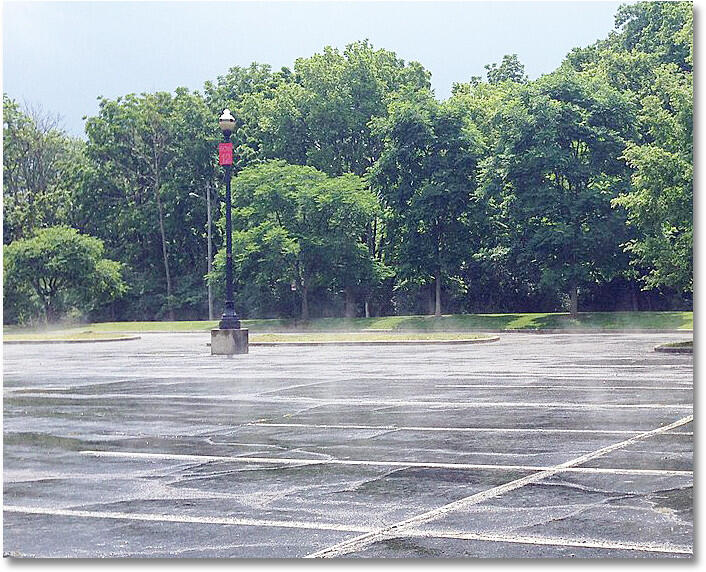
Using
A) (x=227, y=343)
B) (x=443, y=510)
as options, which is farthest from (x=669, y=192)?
(x=443, y=510)

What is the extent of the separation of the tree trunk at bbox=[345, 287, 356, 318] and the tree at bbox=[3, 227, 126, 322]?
1569 inches

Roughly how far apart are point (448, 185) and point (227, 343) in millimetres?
30010

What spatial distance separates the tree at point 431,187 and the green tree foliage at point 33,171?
140 ft

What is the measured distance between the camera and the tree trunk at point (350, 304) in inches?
2273

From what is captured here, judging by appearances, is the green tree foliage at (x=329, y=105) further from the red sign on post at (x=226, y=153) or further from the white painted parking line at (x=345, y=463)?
the white painted parking line at (x=345, y=463)

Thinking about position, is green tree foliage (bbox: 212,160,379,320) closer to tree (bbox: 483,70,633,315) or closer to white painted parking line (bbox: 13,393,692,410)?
tree (bbox: 483,70,633,315)

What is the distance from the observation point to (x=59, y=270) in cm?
1384

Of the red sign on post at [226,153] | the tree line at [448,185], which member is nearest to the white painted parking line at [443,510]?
the tree line at [448,185]

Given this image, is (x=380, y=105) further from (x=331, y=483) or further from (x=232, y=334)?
(x=331, y=483)

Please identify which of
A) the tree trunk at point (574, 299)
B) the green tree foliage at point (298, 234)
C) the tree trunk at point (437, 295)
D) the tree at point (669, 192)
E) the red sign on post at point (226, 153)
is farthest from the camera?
the tree trunk at point (437, 295)

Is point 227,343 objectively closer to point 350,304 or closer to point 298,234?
point 298,234

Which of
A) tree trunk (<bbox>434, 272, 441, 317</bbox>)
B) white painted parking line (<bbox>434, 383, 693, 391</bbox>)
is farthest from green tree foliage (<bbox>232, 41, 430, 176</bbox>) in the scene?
white painted parking line (<bbox>434, 383, 693, 391</bbox>)

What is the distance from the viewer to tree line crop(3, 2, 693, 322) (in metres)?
28.8

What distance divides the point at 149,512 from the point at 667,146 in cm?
2603
